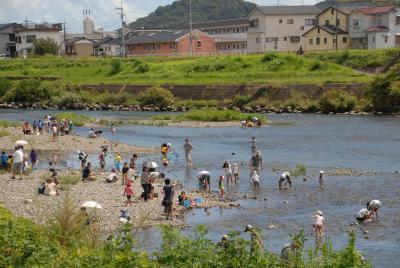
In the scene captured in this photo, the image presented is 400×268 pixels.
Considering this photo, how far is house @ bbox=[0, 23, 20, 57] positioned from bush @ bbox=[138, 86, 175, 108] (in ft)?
165

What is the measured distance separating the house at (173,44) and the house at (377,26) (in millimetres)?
25629

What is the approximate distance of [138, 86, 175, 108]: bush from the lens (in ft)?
227

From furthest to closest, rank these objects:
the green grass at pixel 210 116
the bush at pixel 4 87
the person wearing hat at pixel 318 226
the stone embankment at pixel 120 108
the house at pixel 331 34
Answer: the house at pixel 331 34 < the bush at pixel 4 87 < the stone embankment at pixel 120 108 < the green grass at pixel 210 116 < the person wearing hat at pixel 318 226

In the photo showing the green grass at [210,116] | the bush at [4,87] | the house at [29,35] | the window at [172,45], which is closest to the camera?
the green grass at [210,116]

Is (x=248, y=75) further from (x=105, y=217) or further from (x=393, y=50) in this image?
(x=105, y=217)

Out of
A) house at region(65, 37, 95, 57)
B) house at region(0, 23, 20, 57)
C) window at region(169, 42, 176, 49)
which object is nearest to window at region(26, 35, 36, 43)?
house at region(0, 23, 20, 57)

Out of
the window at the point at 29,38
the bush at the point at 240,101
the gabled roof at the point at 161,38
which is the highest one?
the window at the point at 29,38

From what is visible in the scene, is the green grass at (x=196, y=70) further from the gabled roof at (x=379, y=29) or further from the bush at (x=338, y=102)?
the gabled roof at (x=379, y=29)

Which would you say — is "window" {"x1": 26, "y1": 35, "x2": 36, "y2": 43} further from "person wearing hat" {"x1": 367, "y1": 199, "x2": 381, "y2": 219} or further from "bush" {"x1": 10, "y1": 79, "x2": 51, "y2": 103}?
"person wearing hat" {"x1": 367, "y1": 199, "x2": 381, "y2": 219}

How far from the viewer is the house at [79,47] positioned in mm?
120137

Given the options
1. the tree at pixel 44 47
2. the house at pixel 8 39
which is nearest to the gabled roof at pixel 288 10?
the tree at pixel 44 47

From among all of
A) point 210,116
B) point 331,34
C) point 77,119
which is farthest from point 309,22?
point 77,119

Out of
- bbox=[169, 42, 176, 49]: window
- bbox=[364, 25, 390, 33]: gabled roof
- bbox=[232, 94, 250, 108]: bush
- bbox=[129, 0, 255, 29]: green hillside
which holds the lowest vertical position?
bbox=[232, 94, 250, 108]: bush

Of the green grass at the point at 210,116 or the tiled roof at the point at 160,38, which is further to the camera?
the tiled roof at the point at 160,38
